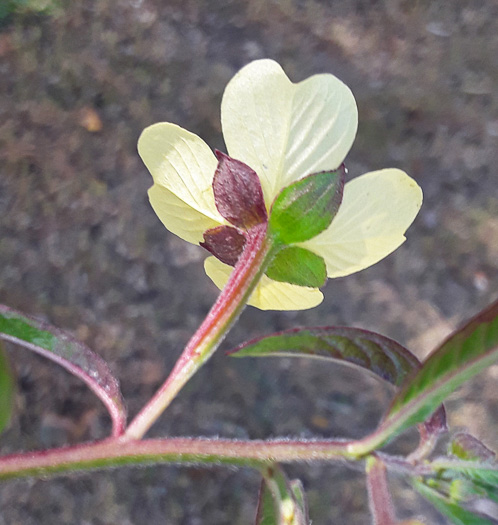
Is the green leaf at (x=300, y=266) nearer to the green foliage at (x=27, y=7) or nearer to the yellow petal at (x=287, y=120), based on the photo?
the yellow petal at (x=287, y=120)

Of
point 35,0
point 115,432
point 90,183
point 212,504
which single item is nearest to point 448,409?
point 212,504

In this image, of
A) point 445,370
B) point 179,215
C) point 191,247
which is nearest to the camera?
point 445,370

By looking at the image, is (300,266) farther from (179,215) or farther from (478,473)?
(478,473)

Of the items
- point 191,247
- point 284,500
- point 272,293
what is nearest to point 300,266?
point 272,293

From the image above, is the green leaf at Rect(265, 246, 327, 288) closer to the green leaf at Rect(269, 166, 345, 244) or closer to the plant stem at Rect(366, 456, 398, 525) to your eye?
the green leaf at Rect(269, 166, 345, 244)

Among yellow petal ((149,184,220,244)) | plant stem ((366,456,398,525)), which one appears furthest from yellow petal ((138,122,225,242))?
plant stem ((366,456,398,525))

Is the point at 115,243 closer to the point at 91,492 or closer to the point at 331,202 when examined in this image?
the point at 91,492

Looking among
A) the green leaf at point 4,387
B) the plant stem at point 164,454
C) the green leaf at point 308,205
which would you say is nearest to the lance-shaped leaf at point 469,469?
the plant stem at point 164,454
